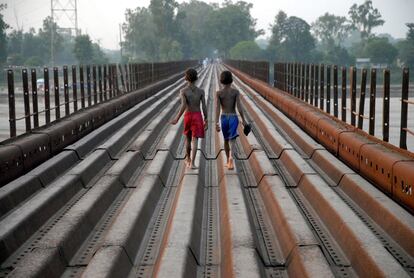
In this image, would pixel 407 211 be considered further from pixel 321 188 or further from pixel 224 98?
pixel 224 98

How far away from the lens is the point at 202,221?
27.4ft

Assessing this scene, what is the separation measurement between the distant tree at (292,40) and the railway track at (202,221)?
559ft

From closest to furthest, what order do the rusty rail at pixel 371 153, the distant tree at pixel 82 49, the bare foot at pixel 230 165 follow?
the rusty rail at pixel 371 153
the bare foot at pixel 230 165
the distant tree at pixel 82 49

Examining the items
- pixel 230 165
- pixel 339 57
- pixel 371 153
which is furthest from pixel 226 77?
pixel 339 57

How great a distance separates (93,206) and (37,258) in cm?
221

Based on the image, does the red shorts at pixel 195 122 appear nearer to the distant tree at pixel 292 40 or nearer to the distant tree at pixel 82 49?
the distant tree at pixel 82 49

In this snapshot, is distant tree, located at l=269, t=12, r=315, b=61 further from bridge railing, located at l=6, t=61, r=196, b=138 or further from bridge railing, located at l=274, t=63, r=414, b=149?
bridge railing, located at l=274, t=63, r=414, b=149

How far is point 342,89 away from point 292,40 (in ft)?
581

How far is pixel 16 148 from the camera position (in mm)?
9930

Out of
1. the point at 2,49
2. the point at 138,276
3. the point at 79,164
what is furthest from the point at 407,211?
the point at 2,49

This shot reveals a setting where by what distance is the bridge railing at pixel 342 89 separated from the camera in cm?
1038

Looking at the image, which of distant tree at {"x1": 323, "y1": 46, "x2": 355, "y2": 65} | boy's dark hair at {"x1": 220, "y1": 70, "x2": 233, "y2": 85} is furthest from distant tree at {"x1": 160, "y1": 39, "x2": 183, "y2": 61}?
boy's dark hair at {"x1": 220, "y1": 70, "x2": 233, "y2": 85}

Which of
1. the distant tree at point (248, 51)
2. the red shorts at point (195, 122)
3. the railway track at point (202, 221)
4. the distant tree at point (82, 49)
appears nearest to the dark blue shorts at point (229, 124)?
the red shorts at point (195, 122)

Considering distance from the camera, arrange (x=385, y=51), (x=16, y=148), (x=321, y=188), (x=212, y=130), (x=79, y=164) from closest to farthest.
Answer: (x=321, y=188)
(x=16, y=148)
(x=79, y=164)
(x=212, y=130)
(x=385, y=51)
